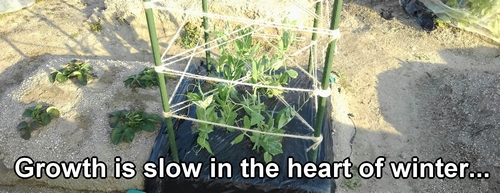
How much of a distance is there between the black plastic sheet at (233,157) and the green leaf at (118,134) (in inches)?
14.7

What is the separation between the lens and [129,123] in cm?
385

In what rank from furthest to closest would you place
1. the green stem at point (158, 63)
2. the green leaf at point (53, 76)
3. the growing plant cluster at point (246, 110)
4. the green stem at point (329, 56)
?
the green leaf at point (53, 76), the growing plant cluster at point (246, 110), the green stem at point (158, 63), the green stem at point (329, 56)

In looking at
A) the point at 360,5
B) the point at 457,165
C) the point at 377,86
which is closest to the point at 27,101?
the point at 377,86

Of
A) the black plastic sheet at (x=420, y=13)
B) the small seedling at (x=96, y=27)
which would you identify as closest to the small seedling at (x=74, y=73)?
the small seedling at (x=96, y=27)

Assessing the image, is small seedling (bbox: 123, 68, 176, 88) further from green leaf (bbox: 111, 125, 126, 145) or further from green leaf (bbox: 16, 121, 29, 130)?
green leaf (bbox: 16, 121, 29, 130)

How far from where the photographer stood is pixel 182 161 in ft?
11.6

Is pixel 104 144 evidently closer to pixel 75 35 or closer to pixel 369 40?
pixel 75 35

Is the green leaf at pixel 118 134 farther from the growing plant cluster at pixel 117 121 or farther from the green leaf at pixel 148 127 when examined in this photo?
the green leaf at pixel 148 127

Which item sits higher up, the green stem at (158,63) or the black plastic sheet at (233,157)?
the green stem at (158,63)

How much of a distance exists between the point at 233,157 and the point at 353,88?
2.58 metres

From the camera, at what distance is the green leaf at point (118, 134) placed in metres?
3.74

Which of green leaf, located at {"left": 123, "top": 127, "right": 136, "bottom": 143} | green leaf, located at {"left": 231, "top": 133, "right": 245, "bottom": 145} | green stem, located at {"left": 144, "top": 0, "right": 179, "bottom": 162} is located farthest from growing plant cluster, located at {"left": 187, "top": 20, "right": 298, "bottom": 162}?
green leaf, located at {"left": 123, "top": 127, "right": 136, "bottom": 143}

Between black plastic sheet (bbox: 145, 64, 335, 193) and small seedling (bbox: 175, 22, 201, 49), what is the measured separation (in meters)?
2.55

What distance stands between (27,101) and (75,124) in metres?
0.81
